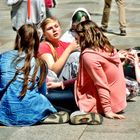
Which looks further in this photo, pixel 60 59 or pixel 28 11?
pixel 28 11

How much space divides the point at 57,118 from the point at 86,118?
0.30 metres

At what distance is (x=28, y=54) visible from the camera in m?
5.31

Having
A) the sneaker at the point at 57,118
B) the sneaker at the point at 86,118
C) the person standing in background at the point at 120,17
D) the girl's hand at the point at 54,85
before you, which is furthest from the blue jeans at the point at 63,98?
the person standing in background at the point at 120,17

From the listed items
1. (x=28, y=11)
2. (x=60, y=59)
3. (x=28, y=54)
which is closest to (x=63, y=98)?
(x=60, y=59)

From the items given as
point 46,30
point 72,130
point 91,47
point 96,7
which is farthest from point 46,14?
point 96,7

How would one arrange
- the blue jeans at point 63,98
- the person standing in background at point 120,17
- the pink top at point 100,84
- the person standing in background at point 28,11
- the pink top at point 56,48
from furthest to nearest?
the person standing in background at point 120,17, the person standing in background at point 28,11, the pink top at point 56,48, the blue jeans at point 63,98, the pink top at point 100,84

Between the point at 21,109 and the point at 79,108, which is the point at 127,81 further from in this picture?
the point at 21,109

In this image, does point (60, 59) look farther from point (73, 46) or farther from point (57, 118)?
point (57, 118)

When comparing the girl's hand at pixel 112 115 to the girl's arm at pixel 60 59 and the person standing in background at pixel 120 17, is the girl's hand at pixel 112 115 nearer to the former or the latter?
the girl's arm at pixel 60 59

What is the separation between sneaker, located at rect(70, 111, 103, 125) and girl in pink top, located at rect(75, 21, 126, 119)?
0.16 m

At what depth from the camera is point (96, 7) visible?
15500 mm

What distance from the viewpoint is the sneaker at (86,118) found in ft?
17.1

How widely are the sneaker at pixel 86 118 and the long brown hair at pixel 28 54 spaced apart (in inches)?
18.9

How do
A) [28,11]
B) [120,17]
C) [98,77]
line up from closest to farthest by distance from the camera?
[98,77], [28,11], [120,17]
